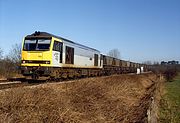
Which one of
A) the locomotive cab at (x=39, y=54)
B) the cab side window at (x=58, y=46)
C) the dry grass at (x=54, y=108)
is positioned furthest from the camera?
the cab side window at (x=58, y=46)

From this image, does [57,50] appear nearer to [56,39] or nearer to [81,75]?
[56,39]

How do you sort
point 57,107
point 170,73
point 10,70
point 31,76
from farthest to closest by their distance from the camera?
1. point 170,73
2. point 10,70
3. point 31,76
4. point 57,107

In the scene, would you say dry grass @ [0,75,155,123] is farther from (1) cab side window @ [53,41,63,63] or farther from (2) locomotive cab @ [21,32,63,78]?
(1) cab side window @ [53,41,63,63]

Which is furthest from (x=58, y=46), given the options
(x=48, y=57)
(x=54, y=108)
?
(x=54, y=108)

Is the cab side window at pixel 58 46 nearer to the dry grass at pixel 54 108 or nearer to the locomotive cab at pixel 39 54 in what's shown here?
the locomotive cab at pixel 39 54

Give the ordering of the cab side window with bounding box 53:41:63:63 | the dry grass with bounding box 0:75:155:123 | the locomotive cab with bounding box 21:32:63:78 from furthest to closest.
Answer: the cab side window with bounding box 53:41:63:63 < the locomotive cab with bounding box 21:32:63:78 < the dry grass with bounding box 0:75:155:123

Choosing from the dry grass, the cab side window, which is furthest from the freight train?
the dry grass

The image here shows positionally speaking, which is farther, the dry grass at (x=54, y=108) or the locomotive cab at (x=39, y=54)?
the locomotive cab at (x=39, y=54)

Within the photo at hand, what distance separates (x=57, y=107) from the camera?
31.9 ft

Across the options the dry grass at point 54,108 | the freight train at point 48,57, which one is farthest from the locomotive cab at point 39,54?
the dry grass at point 54,108

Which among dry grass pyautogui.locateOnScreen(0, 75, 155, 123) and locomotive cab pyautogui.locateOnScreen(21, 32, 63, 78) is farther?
locomotive cab pyautogui.locateOnScreen(21, 32, 63, 78)

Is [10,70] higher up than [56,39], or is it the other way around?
[56,39]

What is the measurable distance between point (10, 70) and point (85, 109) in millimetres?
25066

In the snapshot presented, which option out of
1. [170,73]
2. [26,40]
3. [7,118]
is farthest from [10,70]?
[170,73]
